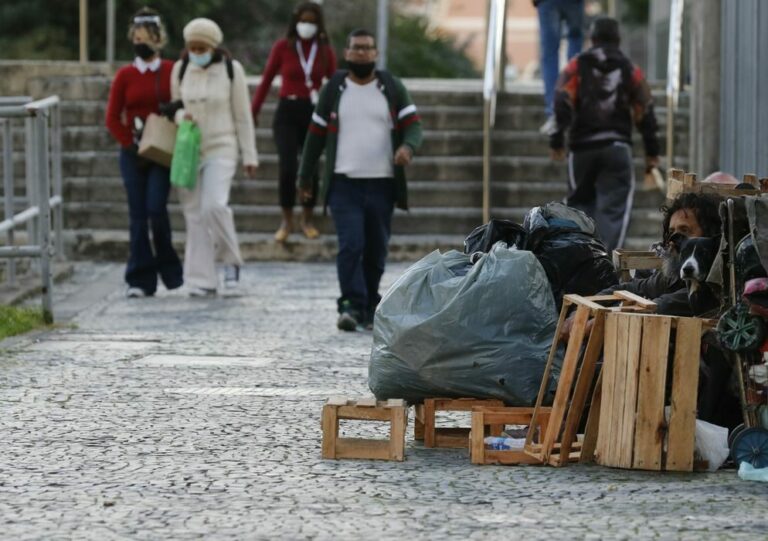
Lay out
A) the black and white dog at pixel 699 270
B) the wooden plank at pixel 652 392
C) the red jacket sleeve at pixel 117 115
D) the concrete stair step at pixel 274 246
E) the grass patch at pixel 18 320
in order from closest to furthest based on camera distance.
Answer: the wooden plank at pixel 652 392 < the black and white dog at pixel 699 270 < the grass patch at pixel 18 320 < the red jacket sleeve at pixel 117 115 < the concrete stair step at pixel 274 246

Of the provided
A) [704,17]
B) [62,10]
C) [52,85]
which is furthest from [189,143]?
[62,10]

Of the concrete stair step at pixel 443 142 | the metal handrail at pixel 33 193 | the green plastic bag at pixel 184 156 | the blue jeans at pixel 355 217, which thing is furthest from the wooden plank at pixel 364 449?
the concrete stair step at pixel 443 142

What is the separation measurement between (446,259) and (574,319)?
0.90 metres

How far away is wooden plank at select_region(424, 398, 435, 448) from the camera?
7.12 meters

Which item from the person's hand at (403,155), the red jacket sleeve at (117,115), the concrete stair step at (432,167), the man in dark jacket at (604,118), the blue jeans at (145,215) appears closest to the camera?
the person's hand at (403,155)

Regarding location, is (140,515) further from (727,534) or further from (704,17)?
(704,17)

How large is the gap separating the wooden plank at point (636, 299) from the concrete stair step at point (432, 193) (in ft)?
32.0

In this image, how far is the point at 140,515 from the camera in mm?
5820

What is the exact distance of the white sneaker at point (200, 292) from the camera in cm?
1320

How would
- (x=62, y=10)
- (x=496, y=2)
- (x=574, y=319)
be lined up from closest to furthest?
(x=574, y=319) < (x=496, y=2) < (x=62, y=10)

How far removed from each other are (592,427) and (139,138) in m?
6.93

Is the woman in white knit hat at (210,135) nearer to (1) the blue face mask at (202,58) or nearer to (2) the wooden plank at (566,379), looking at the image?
(1) the blue face mask at (202,58)

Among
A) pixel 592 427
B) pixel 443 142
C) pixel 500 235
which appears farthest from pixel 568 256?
pixel 443 142

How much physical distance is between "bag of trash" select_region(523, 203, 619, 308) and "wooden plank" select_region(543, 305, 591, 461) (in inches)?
31.8
